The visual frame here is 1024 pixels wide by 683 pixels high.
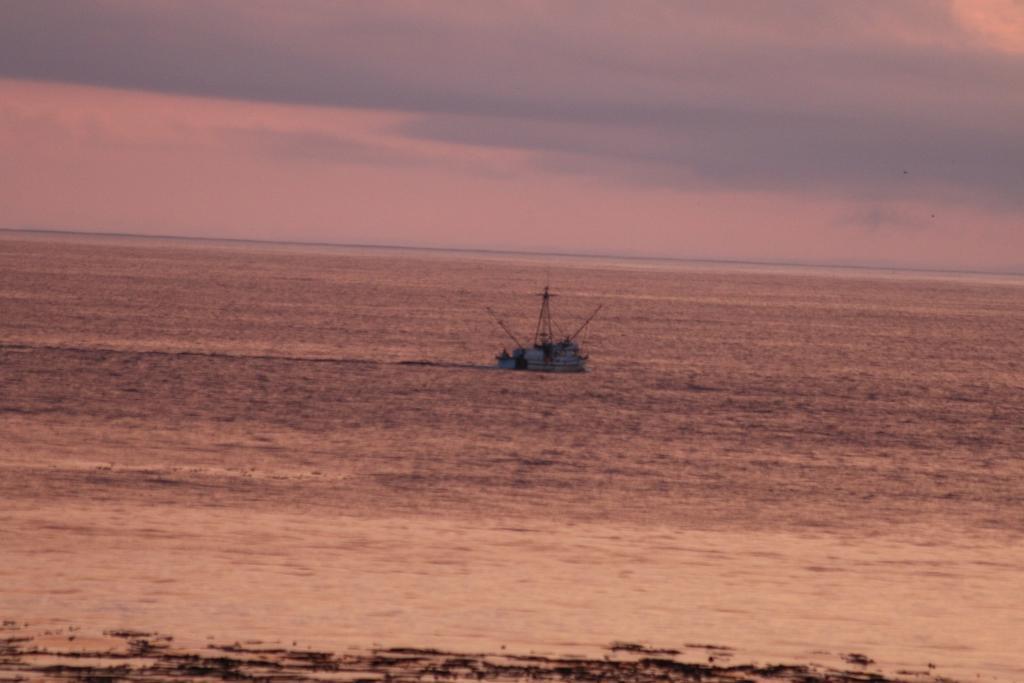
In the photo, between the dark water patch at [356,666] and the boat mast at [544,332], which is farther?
the boat mast at [544,332]

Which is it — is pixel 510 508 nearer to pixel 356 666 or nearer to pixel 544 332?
pixel 356 666

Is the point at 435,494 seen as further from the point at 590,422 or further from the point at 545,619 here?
the point at 590,422

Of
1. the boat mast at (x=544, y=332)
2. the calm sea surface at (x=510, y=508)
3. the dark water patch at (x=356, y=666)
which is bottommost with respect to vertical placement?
the dark water patch at (x=356, y=666)

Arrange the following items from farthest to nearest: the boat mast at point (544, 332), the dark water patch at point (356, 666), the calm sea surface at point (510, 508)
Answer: the boat mast at point (544, 332)
the calm sea surface at point (510, 508)
the dark water patch at point (356, 666)

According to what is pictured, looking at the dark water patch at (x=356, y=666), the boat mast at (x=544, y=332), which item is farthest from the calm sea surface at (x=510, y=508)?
the boat mast at (x=544, y=332)

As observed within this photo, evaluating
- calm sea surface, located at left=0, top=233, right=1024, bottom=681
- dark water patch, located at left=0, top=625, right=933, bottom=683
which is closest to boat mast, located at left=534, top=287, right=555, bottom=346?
calm sea surface, located at left=0, top=233, right=1024, bottom=681

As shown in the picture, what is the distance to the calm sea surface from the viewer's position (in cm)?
3067

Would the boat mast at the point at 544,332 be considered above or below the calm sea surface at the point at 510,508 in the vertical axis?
above

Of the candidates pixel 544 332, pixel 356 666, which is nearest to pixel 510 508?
pixel 356 666

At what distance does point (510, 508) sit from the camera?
46.2m

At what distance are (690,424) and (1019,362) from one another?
7512 centimetres

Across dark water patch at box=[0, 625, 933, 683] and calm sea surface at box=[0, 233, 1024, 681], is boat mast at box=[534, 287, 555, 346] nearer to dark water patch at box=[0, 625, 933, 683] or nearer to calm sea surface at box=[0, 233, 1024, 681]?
calm sea surface at box=[0, 233, 1024, 681]

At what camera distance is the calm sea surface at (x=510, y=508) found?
1208 inches

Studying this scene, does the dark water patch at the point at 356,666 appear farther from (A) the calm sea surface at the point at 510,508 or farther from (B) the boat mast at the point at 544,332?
(B) the boat mast at the point at 544,332
